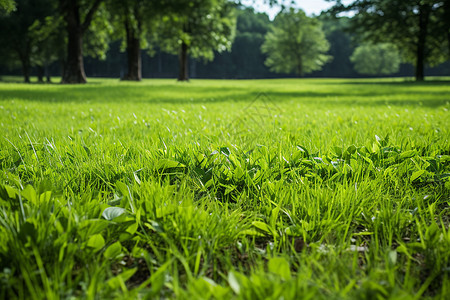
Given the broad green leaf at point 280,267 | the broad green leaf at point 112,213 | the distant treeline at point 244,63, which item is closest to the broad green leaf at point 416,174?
the broad green leaf at point 280,267

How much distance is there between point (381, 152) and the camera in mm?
2303

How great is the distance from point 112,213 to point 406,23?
3735 cm

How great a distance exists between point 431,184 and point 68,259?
2.06 metres

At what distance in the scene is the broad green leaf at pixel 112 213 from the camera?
1.24 metres

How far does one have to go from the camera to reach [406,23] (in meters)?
30.9

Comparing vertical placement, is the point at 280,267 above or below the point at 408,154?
below

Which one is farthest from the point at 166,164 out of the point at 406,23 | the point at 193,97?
the point at 406,23

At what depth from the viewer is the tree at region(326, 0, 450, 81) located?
2905cm

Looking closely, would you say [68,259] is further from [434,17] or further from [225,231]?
[434,17]

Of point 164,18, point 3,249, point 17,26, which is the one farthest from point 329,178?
point 17,26

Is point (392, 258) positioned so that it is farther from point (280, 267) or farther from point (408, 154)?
point (408, 154)

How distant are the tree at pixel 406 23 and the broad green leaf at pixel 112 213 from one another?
1241 inches

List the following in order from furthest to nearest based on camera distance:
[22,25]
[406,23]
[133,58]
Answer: [22,25], [406,23], [133,58]

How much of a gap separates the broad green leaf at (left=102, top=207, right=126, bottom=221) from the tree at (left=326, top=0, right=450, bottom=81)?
31513 mm
